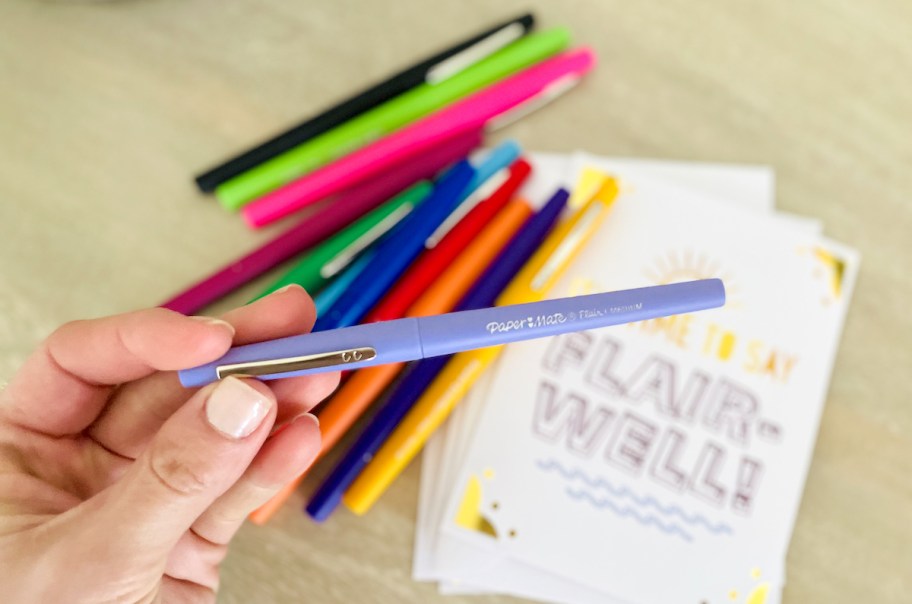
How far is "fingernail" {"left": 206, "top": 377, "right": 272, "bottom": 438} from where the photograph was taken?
339mm

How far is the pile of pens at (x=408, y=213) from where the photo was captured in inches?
18.5

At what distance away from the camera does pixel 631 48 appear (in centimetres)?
60

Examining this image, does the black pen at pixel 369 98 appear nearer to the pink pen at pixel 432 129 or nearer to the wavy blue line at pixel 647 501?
the pink pen at pixel 432 129

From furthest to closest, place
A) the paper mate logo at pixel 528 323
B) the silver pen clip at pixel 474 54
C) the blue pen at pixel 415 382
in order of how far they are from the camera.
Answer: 1. the silver pen clip at pixel 474 54
2. the blue pen at pixel 415 382
3. the paper mate logo at pixel 528 323

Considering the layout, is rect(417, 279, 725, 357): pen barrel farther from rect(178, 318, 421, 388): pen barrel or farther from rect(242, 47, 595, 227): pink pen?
rect(242, 47, 595, 227): pink pen

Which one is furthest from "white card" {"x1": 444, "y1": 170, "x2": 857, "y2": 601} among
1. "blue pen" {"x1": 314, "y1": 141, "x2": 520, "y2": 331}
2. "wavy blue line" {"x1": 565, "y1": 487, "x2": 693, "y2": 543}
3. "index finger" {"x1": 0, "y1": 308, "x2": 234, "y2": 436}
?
"index finger" {"x1": 0, "y1": 308, "x2": 234, "y2": 436}

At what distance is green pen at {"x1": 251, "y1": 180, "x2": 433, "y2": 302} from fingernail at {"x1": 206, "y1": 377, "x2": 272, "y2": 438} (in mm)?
157

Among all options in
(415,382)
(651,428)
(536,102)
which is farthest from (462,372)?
(536,102)

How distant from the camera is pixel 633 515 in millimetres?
476

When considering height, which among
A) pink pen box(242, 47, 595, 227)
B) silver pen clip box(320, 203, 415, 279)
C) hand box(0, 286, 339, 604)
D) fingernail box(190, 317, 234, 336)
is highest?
pink pen box(242, 47, 595, 227)

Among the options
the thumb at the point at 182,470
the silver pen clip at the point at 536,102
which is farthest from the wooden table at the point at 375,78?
the thumb at the point at 182,470

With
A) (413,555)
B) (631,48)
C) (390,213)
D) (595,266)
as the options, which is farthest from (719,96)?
(413,555)

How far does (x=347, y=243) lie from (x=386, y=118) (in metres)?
0.12

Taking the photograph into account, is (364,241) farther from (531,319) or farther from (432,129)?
(531,319)
